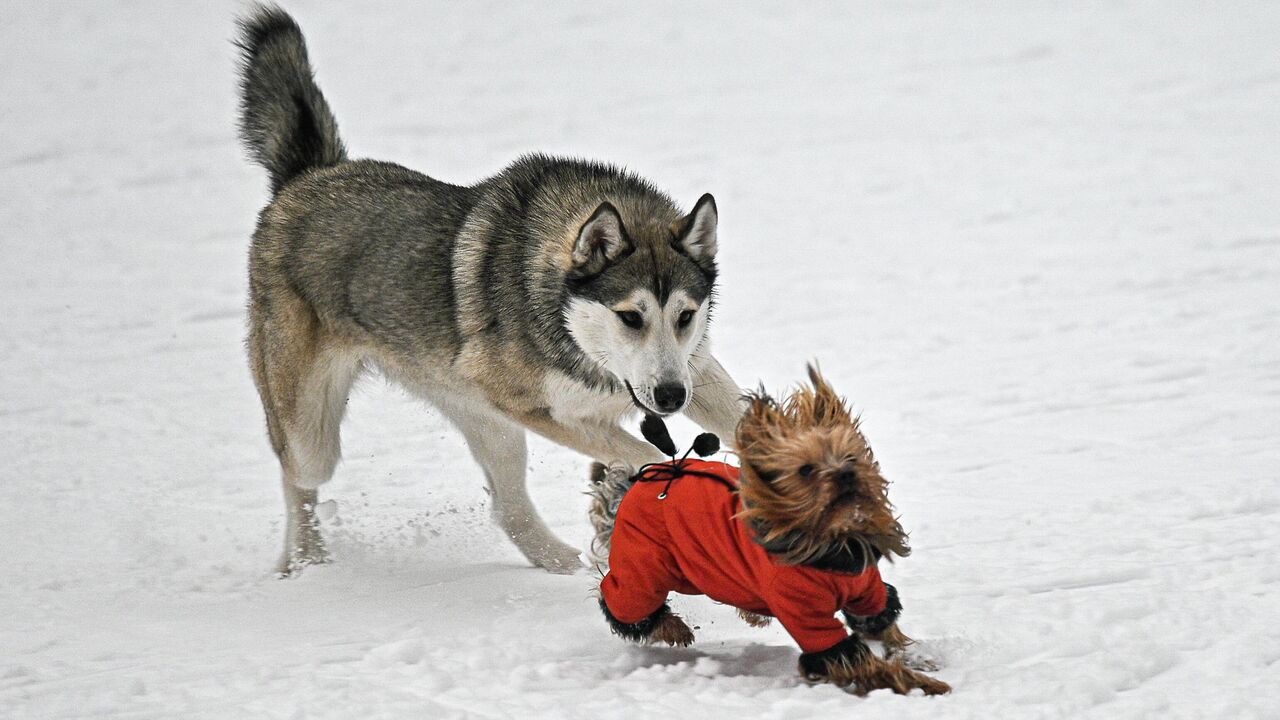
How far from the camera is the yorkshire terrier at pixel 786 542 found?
11.0 ft

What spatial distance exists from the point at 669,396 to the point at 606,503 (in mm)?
430

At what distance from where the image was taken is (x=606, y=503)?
4254 mm

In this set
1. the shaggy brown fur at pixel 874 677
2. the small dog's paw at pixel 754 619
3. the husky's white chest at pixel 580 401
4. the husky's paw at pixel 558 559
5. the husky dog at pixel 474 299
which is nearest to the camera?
the shaggy brown fur at pixel 874 677

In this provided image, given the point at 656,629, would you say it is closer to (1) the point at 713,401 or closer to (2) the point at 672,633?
(2) the point at 672,633

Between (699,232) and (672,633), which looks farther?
(699,232)

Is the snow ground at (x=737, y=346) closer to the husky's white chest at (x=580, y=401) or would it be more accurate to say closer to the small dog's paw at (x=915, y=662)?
the small dog's paw at (x=915, y=662)

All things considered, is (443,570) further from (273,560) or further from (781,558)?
(781,558)

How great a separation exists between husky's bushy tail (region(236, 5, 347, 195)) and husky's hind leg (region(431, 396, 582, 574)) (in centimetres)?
137

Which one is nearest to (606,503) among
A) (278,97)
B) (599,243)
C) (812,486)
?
(599,243)

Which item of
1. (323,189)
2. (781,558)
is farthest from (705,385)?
(323,189)

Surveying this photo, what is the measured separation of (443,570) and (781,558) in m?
2.27

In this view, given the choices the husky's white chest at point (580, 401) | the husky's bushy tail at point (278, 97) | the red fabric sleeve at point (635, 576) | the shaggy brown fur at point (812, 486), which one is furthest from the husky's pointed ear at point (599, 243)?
the husky's bushy tail at point (278, 97)

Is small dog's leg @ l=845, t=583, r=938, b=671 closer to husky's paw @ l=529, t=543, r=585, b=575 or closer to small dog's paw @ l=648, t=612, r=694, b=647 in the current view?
small dog's paw @ l=648, t=612, r=694, b=647

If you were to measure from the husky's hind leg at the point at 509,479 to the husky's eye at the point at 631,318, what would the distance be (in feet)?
3.48
